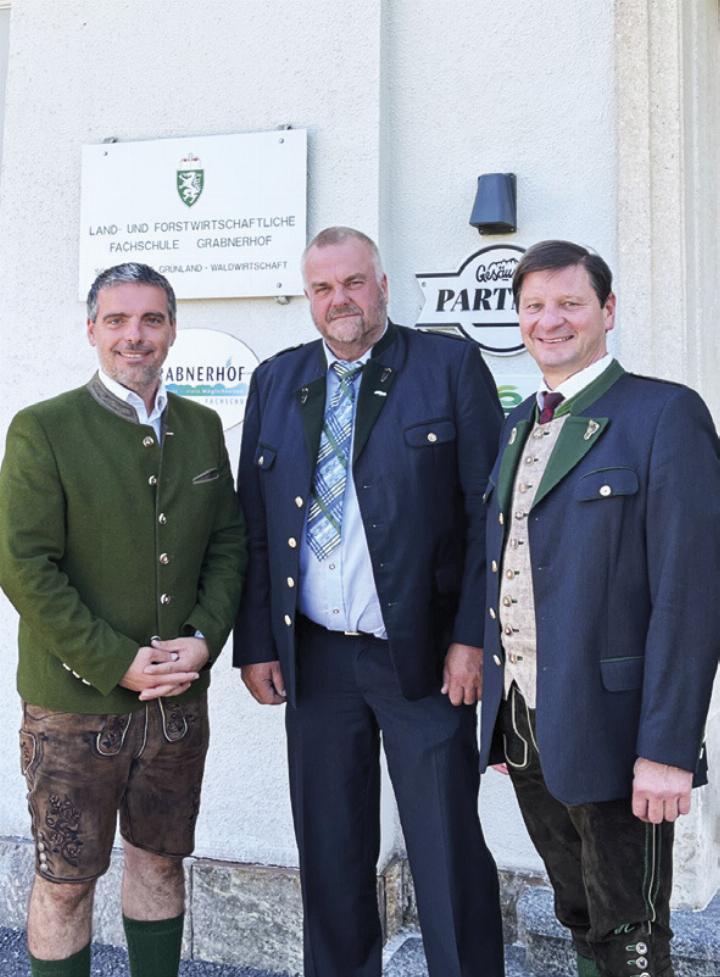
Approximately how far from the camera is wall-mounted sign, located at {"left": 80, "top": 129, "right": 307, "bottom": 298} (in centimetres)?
373

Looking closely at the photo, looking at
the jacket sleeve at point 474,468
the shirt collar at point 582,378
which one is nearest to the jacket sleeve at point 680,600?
the shirt collar at point 582,378

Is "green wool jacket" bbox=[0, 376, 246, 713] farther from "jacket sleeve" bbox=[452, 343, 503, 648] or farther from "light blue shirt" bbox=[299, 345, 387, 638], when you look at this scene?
"jacket sleeve" bbox=[452, 343, 503, 648]

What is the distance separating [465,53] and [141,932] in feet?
9.37

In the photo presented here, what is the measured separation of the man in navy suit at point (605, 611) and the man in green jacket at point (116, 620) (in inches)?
34.2

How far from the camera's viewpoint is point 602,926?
2301mm

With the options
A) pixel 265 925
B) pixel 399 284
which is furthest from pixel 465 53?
pixel 265 925

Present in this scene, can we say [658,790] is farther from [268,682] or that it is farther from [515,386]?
[515,386]

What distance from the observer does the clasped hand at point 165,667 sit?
2.74m

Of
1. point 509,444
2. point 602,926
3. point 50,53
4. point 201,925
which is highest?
point 50,53

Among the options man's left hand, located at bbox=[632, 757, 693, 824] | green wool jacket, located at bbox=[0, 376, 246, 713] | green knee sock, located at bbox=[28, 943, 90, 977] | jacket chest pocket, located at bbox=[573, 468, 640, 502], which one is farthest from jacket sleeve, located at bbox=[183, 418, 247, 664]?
man's left hand, located at bbox=[632, 757, 693, 824]

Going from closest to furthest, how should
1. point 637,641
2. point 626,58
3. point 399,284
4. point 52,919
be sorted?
point 637,641 < point 52,919 < point 626,58 < point 399,284

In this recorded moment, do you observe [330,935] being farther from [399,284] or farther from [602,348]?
[399,284]

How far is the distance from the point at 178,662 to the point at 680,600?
1268mm

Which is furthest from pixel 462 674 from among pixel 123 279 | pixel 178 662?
pixel 123 279
